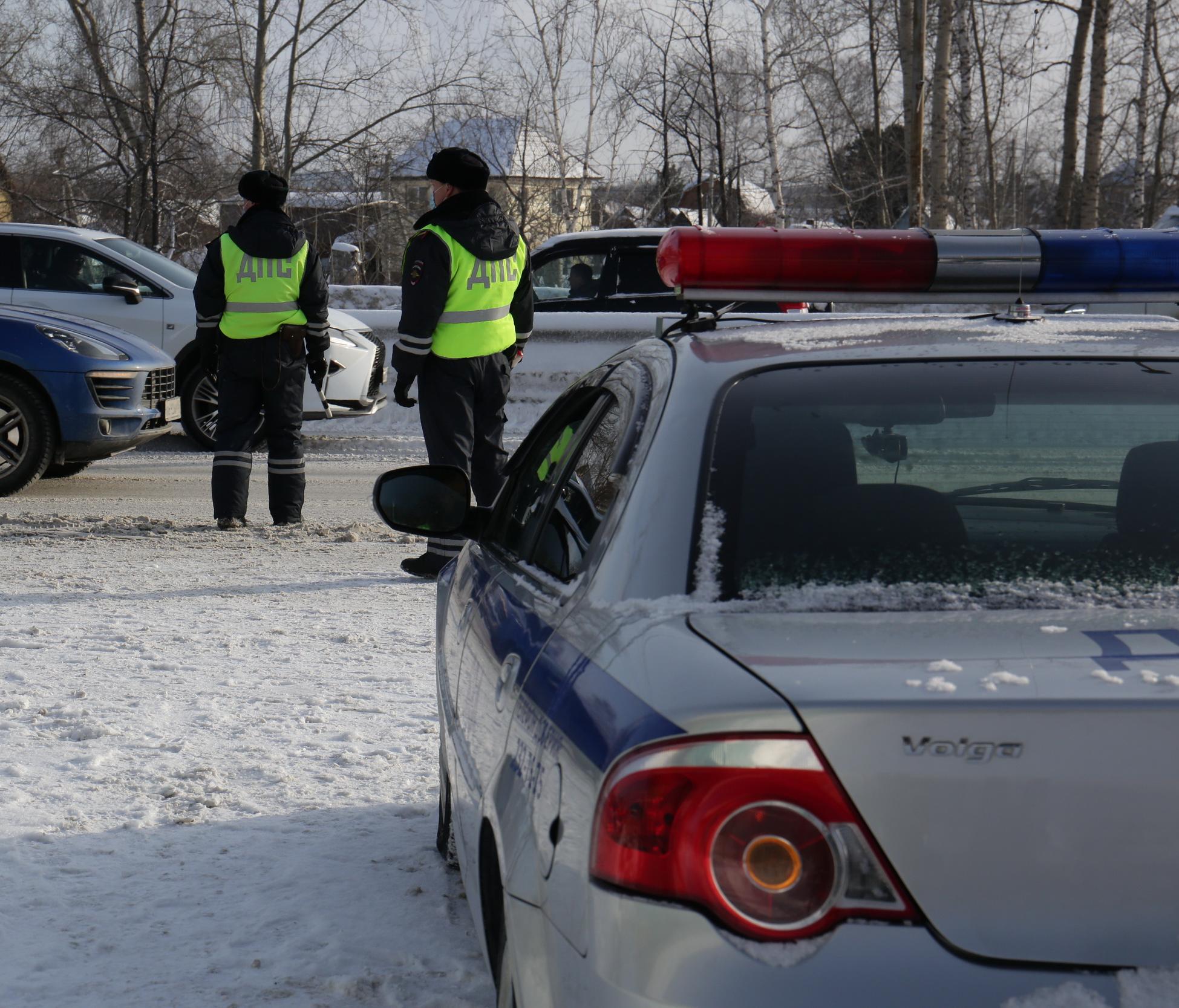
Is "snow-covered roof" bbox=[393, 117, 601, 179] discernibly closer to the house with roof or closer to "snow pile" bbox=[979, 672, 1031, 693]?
the house with roof

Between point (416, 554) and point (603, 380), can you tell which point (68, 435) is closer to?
point (416, 554)

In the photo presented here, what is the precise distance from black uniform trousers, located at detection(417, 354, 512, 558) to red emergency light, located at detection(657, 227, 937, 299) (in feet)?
12.2

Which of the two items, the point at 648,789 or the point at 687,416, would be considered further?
the point at 687,416

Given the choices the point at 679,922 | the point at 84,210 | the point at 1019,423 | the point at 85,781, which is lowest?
the point at 85,781

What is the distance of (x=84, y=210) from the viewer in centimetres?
2817

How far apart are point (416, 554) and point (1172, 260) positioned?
203 inches

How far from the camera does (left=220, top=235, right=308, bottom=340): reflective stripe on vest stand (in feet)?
25.4

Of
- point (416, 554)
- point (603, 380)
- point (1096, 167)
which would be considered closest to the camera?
point (603, 380)

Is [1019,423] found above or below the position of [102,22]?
below

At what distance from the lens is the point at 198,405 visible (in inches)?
476

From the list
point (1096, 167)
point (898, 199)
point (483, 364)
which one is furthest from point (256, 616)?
point (898, 199)

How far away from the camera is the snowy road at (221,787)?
2947 millimetres

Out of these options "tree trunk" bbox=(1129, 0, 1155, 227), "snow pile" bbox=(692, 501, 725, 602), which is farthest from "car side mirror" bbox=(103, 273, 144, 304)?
"tree trunk" bbox=(1129, 0, 1155, 227)

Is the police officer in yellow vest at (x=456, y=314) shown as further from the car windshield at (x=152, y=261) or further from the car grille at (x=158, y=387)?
the car windshield at (x=152, y=261)
